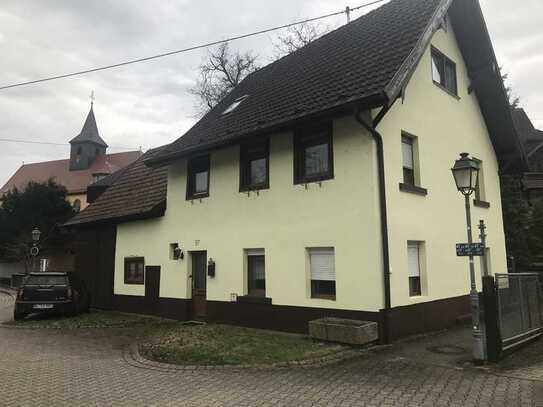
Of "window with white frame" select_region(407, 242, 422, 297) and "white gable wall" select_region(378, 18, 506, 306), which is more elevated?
"white gable wall" select_region(378, 18, 506, 306)

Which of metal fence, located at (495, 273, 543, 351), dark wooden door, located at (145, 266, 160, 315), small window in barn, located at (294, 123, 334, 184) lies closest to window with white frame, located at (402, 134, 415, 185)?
small window in barn, located at (294, 123, 334, 184)

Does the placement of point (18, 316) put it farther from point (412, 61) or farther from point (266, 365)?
point (412, 61)

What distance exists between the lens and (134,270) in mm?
16250

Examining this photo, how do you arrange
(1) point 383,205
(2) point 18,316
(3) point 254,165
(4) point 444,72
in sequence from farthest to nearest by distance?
(2) point 18,316 < (4) point 444,72 < (3) point 254,165 < (1) point 383,205

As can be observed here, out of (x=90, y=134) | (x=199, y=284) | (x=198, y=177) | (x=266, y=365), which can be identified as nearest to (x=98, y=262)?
(x=199, y=284)

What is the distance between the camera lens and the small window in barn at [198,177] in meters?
14.0

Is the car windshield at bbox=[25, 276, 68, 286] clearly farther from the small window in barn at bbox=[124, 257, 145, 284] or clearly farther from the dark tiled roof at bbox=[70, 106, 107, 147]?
the dark tiled roof at bbox=[70, 106, 107, 147]

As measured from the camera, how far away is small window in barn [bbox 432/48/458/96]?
12.9 m

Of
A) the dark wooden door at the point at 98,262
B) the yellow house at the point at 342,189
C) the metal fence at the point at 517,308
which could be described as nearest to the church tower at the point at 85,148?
the dark wooden door at the point at 98,262

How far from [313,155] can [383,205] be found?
7.72ft

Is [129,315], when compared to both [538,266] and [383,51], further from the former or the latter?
[538,266]

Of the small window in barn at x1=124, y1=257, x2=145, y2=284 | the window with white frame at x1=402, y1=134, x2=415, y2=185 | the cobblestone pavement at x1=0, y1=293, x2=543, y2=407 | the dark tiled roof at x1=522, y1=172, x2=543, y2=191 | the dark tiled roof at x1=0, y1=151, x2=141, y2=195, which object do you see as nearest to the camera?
the cobblestone pavement at x1=0, y1=293, x2=543, y2=407

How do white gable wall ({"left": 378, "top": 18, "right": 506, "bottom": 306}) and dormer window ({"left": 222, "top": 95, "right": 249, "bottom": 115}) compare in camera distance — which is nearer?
white gable wall ({"left": 378, "top": 18, "right": 506, "bottom": 306})

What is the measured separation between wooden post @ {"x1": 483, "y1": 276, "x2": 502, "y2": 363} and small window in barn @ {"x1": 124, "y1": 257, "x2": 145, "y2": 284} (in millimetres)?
11530
